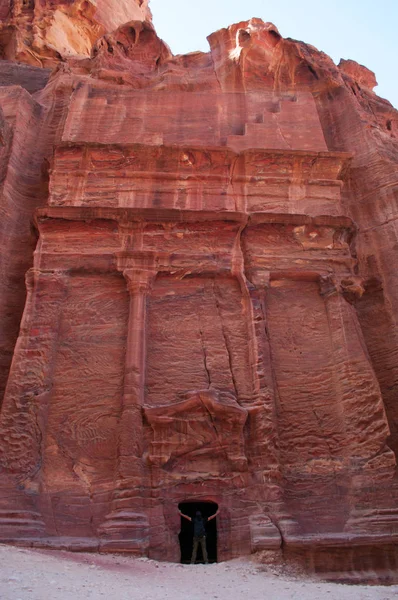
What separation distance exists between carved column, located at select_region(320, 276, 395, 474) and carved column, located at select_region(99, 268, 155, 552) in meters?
3.31

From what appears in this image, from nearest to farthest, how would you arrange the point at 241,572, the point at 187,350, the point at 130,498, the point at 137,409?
the point at 241,572 < the point at 130,498 < the point at 137,409 < the point at 187,350

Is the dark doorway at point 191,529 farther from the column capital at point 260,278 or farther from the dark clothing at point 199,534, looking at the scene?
the column capital at point 260,278

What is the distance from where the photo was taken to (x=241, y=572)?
23.7ft

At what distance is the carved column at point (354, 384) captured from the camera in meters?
9.06

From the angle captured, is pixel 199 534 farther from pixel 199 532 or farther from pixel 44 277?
pixel 44 277

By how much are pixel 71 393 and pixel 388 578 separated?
5497 millimetres

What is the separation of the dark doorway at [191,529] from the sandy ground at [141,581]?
39.3 inches

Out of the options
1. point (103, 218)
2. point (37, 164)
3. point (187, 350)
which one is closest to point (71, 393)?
point (187, 350)

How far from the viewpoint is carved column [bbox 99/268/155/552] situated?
8016mm

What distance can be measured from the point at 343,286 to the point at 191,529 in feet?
17.1

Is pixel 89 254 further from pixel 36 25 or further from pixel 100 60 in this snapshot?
pixel 36 25

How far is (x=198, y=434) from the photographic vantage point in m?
9.23

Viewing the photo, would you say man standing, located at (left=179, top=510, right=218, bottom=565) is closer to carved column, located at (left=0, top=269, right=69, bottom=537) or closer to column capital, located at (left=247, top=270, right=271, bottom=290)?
carved column, located at (left=0, top=269, right=69, bottom=537)

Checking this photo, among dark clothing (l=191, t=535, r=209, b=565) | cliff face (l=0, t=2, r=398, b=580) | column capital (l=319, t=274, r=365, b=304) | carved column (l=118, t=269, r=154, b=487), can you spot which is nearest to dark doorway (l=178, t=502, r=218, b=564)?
cliff face (l=0, t=2, r=398, b=580)
